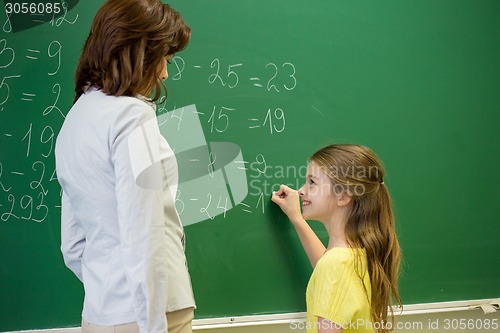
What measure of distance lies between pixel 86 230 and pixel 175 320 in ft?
1.09

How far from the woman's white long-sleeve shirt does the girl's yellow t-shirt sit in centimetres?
46

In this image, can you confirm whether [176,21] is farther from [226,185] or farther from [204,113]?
[226,185]

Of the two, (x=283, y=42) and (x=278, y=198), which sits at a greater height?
(x=283, y=42)

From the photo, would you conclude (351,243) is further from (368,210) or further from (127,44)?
(127,44)

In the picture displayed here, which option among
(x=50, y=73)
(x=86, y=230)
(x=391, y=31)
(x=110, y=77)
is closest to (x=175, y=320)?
(x=86, y=230)

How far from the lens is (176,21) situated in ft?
4.90

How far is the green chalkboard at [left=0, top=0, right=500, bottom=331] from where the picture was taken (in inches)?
77.8

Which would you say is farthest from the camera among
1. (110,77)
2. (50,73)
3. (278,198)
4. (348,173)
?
(278,198)

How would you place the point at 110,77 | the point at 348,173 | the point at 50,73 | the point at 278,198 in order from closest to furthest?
the point at 110,77
the point at 348,173
the point at 50,73
the point at 278,198

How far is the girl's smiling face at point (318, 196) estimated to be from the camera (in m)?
1.89

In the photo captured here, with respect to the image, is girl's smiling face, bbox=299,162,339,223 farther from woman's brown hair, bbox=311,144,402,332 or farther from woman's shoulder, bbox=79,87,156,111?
woman's shoulder, bbox=79,87,156,111

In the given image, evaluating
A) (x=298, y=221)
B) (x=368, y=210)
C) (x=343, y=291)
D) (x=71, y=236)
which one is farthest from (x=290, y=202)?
(x=71, y=236)

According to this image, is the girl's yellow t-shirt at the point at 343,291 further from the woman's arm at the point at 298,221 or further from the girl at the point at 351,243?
the woman's arm at the point at 298,221
